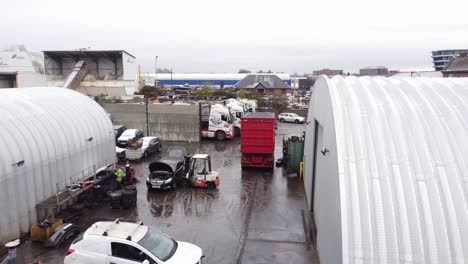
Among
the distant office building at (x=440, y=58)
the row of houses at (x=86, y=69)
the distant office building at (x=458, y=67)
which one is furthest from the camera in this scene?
the distant office building at (x=440, y=58)

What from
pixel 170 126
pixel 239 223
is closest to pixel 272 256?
→ pixel 239 223

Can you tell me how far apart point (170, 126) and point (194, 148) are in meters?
3.54

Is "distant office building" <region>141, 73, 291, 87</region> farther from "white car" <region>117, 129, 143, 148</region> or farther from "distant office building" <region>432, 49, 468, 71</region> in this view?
"distant office building" <region>432, 49, 468, 71</region>

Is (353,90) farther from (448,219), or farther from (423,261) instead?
(423,261)

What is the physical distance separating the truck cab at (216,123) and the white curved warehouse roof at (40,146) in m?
11.5

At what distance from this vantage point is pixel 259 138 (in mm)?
20297

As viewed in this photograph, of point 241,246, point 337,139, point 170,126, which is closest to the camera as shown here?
point 337,139

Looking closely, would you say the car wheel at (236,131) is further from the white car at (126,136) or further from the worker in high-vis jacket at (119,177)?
the worker in high-vis jacket at (119,177)

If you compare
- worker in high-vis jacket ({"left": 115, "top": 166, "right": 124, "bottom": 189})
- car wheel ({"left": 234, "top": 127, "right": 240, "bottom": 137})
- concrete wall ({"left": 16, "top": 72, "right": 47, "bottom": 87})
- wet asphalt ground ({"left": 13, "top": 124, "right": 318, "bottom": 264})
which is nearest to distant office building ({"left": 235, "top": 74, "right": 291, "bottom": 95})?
concrete wall ({"left": 16, "top": 72, "right": 47, "bottom": 87})

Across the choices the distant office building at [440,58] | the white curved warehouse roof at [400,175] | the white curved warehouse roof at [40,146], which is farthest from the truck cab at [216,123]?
the distant office building at [440,58]

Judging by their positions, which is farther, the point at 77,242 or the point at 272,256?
the point at 272,256

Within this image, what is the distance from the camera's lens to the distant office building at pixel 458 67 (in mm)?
54844

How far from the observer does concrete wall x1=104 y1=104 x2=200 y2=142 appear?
1145 inches

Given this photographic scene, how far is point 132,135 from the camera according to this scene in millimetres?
26562
